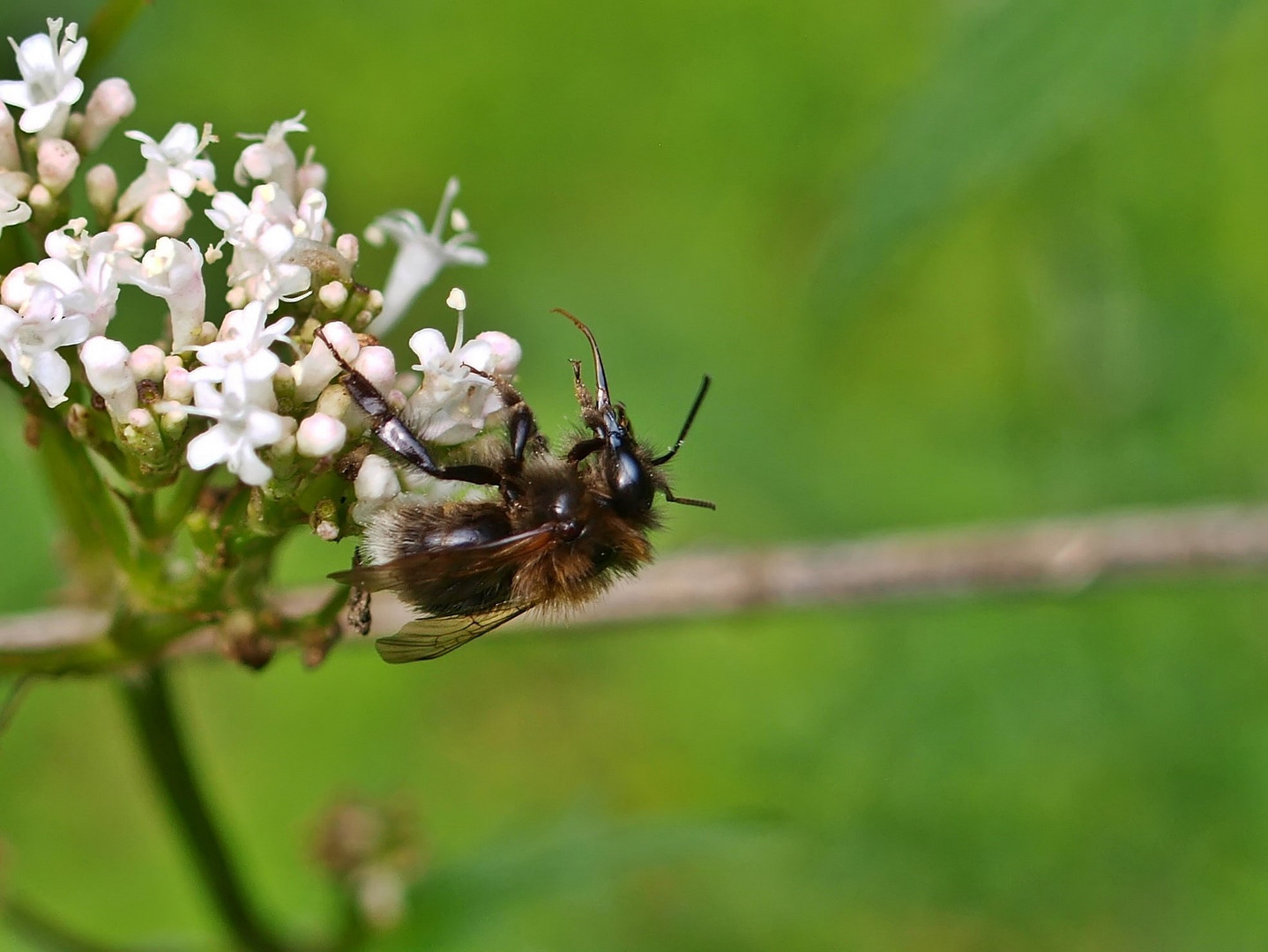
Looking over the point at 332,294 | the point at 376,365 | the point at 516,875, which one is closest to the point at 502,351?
the point at 376,365

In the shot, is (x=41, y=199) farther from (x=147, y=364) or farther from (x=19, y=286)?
(x=147, y=364)

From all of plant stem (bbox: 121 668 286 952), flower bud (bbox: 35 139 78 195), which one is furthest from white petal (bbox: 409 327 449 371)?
plant stem (bbox: 121 668 286 952)

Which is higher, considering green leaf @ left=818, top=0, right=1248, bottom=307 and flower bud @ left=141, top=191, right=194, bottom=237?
green leaf @ left=818, top=0, right=1248, bottom=307

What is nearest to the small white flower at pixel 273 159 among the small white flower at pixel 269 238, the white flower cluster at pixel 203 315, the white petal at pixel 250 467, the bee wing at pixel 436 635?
the white flower cluster at pixel 203 315

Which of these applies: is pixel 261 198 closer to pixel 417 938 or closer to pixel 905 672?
pixel 417 938

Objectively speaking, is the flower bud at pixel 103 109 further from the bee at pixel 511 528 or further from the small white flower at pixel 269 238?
the bee at pixel 511 528

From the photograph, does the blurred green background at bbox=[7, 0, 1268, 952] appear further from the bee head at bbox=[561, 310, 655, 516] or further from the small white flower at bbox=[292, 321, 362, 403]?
the small white flower at bbox=[292, 321, 362, 403]
